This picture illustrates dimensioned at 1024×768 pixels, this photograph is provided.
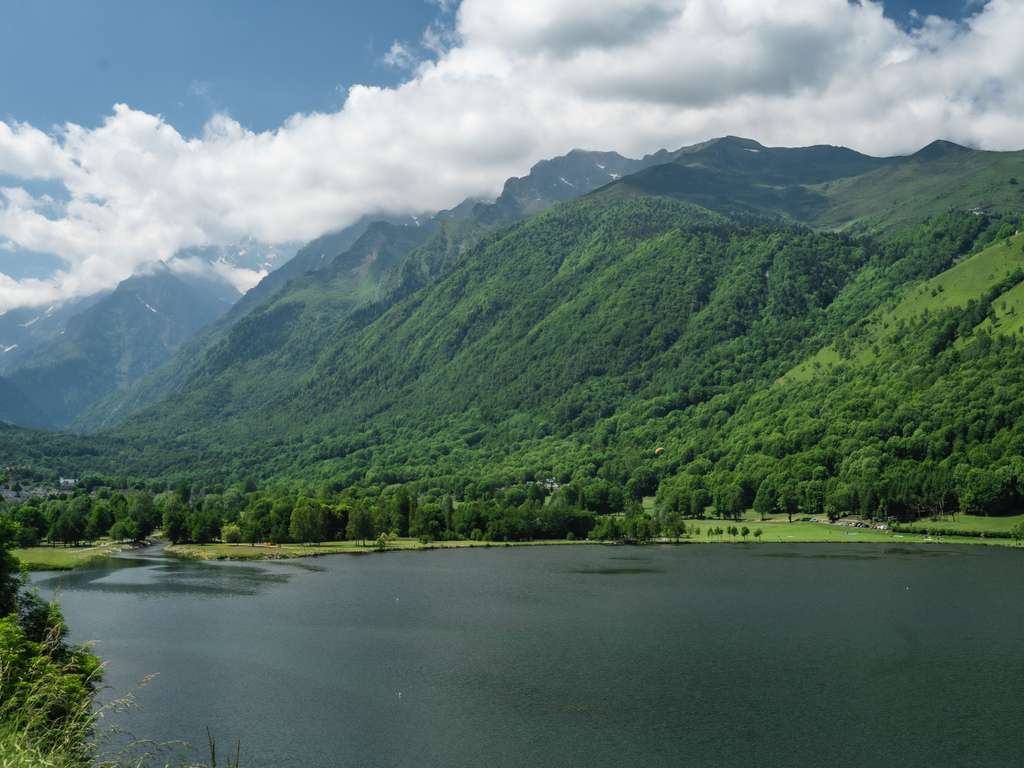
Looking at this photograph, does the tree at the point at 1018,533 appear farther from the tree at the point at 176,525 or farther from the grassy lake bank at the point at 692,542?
the tree at the point at 176,525

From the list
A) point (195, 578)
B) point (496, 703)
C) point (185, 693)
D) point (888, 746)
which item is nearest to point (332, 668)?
point (185, 693)

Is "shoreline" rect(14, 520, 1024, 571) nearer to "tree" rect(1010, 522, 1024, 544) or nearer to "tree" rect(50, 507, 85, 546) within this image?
"tree" rect(1010, 522, 1024, 544)

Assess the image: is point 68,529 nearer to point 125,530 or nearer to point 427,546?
point 125,530

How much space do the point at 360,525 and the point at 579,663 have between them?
114153mm

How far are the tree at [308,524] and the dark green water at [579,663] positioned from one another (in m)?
50.8

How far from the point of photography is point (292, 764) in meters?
54.4

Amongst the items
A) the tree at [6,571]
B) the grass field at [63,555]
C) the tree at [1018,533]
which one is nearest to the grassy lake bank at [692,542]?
the grass field at [63,555]

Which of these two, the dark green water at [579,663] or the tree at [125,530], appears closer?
the dark green water at [579,663]

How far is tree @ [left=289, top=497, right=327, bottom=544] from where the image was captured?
18738 centimetres

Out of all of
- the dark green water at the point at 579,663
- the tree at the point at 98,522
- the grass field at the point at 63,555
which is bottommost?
the dark green water at the point at 579,663

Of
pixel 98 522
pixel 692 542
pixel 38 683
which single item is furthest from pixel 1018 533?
pixel 98 522

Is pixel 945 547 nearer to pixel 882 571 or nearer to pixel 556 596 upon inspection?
pixel 882 571

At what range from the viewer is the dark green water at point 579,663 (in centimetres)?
5797

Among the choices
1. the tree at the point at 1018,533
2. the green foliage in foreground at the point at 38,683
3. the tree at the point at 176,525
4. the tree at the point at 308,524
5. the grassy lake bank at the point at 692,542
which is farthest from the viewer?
the tree at the point at 176,525
